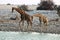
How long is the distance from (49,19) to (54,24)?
2.18 feet

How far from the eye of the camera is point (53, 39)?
749 cm

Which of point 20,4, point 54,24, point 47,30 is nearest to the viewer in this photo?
point 47,30

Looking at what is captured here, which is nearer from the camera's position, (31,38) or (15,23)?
(31,38)

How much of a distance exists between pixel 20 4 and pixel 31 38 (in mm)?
4258

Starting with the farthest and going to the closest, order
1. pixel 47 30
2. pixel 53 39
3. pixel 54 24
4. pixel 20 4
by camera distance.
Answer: pixel 20 4
pixel 54 24
pixel 47 30
pixel 53 39

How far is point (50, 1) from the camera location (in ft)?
40.6

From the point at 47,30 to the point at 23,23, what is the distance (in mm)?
862

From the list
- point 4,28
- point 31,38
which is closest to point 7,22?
point 4,28

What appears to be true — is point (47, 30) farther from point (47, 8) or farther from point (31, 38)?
point (47, 8)

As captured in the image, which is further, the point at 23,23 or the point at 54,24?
the point at 54,24

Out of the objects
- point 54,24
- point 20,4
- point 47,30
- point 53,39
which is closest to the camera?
point 53,39

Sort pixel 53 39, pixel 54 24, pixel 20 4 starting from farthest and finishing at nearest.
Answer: pixel 20 4 → pixel 54 24 → pixel 53 39

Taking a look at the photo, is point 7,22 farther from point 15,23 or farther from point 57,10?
point 57,10

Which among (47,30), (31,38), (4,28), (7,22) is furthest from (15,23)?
(31,38)
